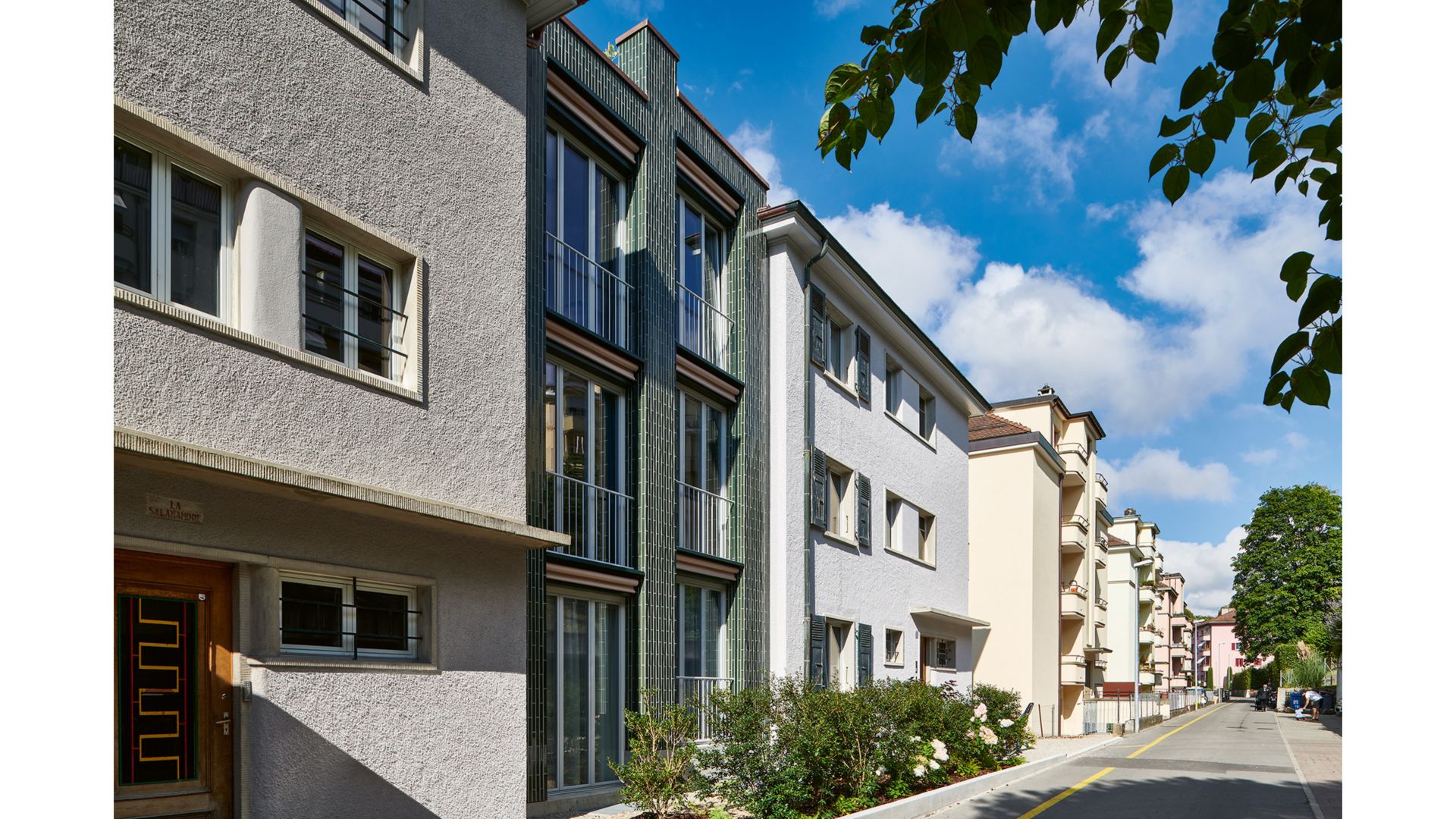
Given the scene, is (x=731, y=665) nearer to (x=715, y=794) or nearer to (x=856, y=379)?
(x=715, y=794)

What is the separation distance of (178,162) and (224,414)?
5.85 feet

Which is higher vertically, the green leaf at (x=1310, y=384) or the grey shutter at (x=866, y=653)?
the green leaf at (x=1310, y=384)

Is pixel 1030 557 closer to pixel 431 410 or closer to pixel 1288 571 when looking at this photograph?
pixel 431 410

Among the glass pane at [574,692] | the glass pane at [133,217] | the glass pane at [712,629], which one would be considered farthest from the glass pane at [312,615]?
the glass pane at [712,629]

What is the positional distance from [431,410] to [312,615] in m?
2.05

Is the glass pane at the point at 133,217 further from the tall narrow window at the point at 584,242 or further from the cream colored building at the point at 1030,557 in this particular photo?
the cream colored building at the point at 1030,557

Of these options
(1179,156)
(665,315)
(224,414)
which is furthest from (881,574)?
(1179,156)

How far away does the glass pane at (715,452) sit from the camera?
1659 cm

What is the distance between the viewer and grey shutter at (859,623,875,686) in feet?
66.6

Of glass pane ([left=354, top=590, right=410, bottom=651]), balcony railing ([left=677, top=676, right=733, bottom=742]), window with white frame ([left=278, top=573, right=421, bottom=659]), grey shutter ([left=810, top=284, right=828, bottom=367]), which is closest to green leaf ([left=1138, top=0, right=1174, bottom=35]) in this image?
window with white frame ([left=278, top=573, right=421, bottom=659])

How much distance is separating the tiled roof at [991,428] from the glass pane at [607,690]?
67.3 ft

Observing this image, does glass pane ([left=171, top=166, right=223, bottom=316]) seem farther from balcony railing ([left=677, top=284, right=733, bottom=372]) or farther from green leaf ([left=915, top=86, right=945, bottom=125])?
balcony railing ([left=677, top=284, right=733, bottom=372])

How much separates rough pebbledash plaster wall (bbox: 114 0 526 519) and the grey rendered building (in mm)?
23

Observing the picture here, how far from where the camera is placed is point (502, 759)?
986 cm
